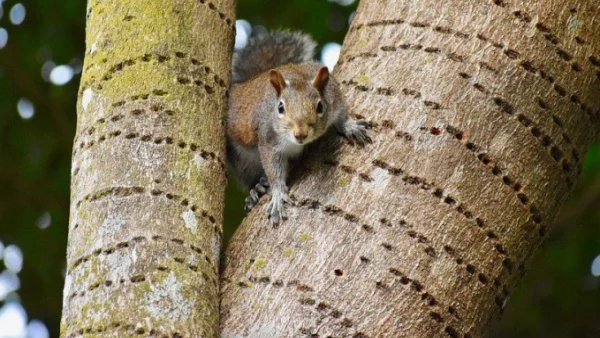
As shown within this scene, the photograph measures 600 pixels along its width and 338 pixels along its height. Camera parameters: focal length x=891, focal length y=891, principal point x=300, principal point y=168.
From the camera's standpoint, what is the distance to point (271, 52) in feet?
11.3

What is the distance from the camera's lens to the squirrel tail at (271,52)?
11.3ft

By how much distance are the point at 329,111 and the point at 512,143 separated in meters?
0.84

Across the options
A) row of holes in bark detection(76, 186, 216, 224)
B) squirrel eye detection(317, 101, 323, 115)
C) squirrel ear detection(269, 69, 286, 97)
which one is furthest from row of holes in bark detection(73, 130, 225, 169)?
squirrel ear detection(269, 69, 286, 97)

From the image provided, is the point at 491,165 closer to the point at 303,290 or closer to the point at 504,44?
the point at 504,44

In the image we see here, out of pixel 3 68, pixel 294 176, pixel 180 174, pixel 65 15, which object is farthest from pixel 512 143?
pixel 3 68

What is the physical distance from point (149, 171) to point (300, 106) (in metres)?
1.01

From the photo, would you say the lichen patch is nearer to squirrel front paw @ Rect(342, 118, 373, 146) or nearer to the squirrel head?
squirrel front paw @ Rect(342, 118, 373, 146)

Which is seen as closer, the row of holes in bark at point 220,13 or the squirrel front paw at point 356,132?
the squirrel front paw at point 356,132

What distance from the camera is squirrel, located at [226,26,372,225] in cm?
272

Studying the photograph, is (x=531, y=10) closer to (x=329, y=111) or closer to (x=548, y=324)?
(x=329, y=111)

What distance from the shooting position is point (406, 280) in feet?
6.00

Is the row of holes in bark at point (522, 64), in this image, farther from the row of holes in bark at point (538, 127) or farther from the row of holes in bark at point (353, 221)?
the row of holes in bark at point (353, 221)

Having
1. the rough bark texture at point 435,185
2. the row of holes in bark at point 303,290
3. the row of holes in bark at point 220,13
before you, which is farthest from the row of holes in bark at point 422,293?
the row of holes in bark at point 220,13

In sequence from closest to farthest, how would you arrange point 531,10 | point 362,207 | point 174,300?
point 174,300 < point 362,207 < point 531,10
